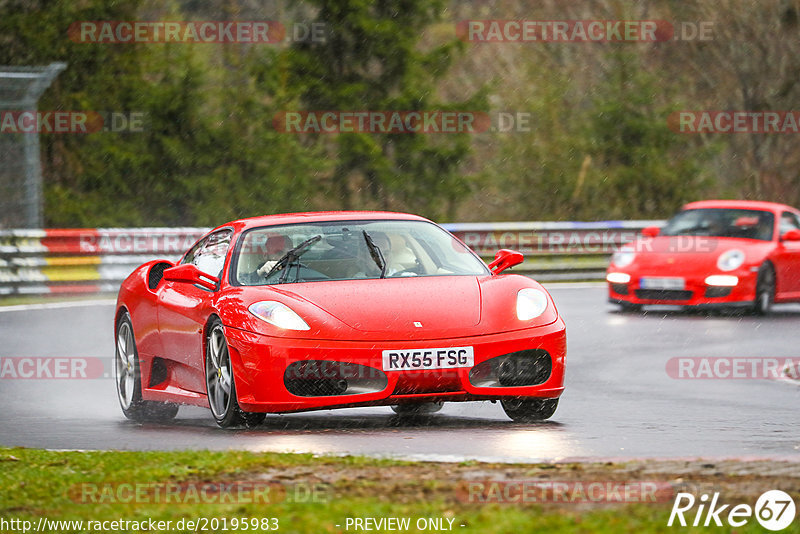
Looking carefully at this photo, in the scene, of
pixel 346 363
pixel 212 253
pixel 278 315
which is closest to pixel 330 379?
pixel 346 363

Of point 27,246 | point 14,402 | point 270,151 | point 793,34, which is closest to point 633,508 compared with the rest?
point 14,402

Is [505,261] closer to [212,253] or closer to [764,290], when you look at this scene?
[212,253]

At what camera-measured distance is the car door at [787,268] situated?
18.1 meters

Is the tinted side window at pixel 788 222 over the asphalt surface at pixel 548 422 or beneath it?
beneath

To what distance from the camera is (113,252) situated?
2208 centimetres

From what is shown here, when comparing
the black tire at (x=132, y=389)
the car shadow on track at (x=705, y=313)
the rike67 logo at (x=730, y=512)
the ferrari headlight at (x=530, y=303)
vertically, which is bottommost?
the car shadow on track at (x=705, y=313)

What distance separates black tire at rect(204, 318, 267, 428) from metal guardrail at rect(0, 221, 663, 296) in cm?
1266

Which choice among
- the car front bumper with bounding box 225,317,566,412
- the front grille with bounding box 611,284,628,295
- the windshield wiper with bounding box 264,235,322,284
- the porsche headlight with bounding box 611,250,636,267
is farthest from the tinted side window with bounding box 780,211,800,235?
the car front bumper with bounding box 225,317,566,412

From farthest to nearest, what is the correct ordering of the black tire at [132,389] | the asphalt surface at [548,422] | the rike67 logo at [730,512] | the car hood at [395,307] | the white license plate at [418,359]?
1. the black tire at [132,389]
2. the car hood at [395,307]
3. the white license plate at [418,359]
4. the asphalt surface at [548,422]
5. the rike67 logo at [730,512]

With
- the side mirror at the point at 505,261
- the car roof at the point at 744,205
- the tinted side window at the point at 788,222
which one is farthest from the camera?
the car roof at the point at 744,205

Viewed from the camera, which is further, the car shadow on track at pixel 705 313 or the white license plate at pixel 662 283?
the white license plate at pixel 662 283

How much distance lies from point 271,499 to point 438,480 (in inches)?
29.8

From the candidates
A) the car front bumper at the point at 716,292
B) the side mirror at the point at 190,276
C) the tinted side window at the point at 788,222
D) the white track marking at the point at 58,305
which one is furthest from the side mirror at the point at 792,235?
the side mirror at the point at 190,276

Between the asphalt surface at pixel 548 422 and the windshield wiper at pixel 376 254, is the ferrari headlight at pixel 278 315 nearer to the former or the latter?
the asphalt surface at pixel 548 422
